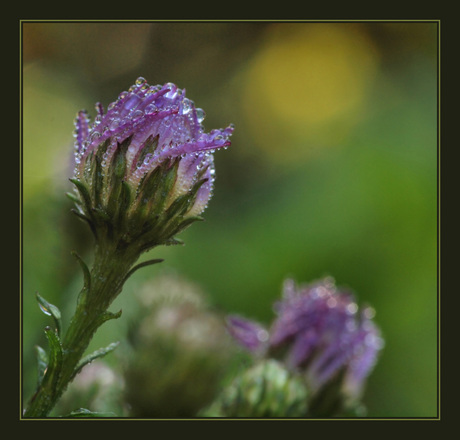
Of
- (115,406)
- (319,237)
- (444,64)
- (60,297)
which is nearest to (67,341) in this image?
(115,406)

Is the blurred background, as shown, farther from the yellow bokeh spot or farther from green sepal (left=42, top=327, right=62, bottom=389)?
green sepal (left=42, top=327, right=62, bottom=389)

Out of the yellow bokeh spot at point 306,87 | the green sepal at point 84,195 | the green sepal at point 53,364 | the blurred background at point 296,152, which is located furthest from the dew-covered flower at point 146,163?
the yellow bokeh spot at point 306,87

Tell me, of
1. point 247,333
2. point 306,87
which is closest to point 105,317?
point 247,333

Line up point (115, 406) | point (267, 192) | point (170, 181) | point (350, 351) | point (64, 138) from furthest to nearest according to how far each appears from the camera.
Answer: point (267, 192)
point (64, 138)
point (350, 351)
point (115, 406)
point (170, 181)

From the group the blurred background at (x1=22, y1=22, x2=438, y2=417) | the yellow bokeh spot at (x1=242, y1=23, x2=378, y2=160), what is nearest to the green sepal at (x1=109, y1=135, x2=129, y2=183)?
the blurred background at (x1=22, y1=22, x2=438, y2=417)

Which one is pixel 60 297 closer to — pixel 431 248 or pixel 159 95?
pixel 159 95

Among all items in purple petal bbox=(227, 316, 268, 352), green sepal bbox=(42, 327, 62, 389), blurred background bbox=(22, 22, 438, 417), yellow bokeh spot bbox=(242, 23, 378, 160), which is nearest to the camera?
green sepal bbox=(42, 327, 62, 389)
